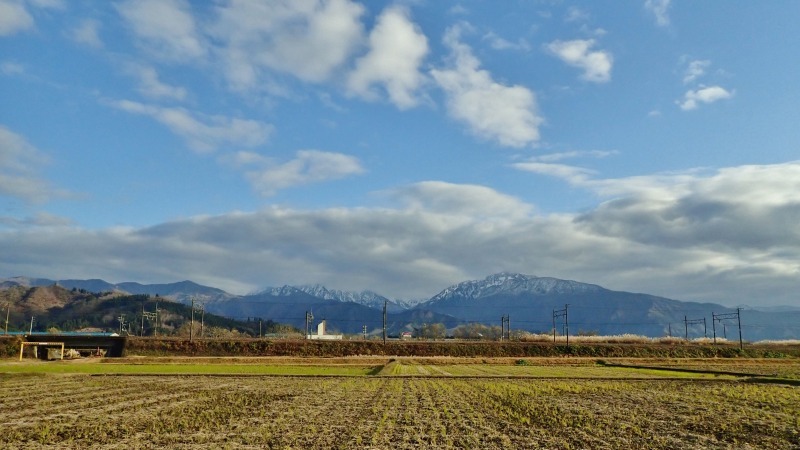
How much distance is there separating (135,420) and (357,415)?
35.9ft

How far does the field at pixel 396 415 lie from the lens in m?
22.0

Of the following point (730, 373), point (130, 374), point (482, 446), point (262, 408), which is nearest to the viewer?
point (482, 446)

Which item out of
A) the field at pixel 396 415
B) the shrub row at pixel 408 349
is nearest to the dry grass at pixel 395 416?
the field at pixel 396 415

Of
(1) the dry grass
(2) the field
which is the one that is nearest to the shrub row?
(2) the field

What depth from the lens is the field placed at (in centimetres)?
2198

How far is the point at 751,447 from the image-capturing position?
21188mm

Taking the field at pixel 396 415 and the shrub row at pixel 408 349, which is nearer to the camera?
the field at pixel 396 415

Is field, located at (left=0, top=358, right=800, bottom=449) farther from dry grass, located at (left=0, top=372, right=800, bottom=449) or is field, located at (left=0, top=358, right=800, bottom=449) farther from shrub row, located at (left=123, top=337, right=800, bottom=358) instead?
shrub row, located at (left=123, top=337, right=800, bottom=358)

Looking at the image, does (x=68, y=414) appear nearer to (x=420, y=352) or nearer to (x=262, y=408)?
(x=262, y=408)

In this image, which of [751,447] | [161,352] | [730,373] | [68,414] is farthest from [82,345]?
[751,447]

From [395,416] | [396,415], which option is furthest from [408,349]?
[395,416]

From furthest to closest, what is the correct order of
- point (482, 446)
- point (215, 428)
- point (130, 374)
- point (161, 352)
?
point (161, 352) → point (130, 374) → point (215, 428) → point (482, 446)

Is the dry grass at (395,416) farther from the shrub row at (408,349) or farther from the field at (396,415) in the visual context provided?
the shrub row at (408,349)

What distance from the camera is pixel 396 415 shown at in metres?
28.5
